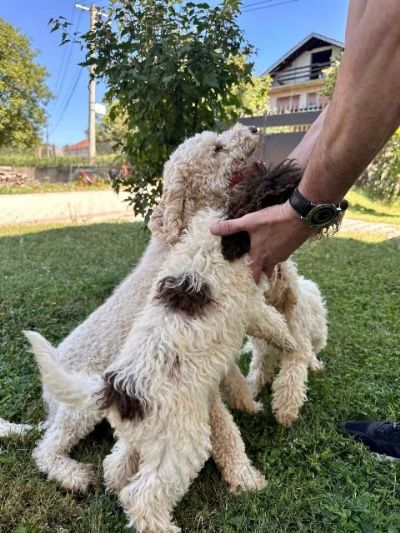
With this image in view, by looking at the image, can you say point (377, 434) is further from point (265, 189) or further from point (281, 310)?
point (265, 189)

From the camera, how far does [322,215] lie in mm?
1894

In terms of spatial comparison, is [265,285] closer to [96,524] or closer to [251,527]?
[251,527]

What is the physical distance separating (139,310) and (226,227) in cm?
98

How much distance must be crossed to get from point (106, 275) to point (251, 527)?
431cm

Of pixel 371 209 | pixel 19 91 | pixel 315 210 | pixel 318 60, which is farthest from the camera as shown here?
pixel 318 60

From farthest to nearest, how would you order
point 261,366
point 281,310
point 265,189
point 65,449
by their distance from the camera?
point 261,366, point 281,310, point 65,449, point 265,189

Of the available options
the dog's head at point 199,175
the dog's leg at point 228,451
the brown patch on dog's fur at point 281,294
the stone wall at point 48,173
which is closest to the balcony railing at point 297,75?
the stone wall at point 48,173

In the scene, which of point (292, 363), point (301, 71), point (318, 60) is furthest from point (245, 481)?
point (318, 60)

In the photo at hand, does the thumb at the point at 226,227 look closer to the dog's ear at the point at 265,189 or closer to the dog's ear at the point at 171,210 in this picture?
the dog's ear at the point at 265,189

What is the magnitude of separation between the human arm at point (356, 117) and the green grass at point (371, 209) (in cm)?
970

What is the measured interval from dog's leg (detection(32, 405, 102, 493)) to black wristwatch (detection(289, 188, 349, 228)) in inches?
58.8

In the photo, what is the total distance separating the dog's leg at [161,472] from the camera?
6.42 ft

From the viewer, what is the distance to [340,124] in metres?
1.64

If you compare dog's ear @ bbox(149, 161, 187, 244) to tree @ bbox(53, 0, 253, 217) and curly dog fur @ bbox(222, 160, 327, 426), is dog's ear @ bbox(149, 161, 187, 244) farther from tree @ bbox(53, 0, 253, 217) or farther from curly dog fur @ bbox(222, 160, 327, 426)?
tree @ bbox(53, 0, 253, 217)
